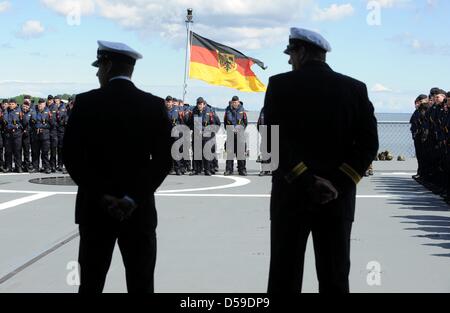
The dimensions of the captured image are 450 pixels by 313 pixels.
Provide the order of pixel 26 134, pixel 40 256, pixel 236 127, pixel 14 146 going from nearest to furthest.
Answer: pixel 40 256 < pixel 236 127 < pixel 14 146 < pixel 26 134

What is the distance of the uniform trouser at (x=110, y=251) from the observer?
4043mm

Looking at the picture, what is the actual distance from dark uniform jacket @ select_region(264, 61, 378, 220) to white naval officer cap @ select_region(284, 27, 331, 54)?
0.13m

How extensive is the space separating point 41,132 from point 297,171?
16242 millimetres

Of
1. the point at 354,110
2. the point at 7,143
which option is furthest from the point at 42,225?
the point at 7,143

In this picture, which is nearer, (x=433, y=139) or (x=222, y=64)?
(x=433, y=139)

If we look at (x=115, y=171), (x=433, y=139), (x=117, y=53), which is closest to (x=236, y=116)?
(x=433, y=139)

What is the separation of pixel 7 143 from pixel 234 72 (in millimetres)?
6556

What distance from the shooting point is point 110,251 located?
4090 mm

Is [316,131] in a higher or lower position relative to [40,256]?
higher

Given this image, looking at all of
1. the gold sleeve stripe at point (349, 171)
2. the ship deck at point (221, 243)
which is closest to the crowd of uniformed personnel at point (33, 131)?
the ship deck at point (221, 243)

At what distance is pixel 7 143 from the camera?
19672 mm

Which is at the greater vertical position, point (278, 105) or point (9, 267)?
point (278, 105)

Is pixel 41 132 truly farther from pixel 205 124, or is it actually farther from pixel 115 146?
pixel 115 146
